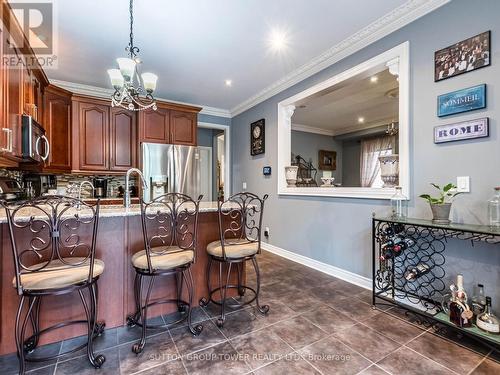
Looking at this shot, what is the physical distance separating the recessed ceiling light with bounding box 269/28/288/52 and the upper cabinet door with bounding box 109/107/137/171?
2.64m

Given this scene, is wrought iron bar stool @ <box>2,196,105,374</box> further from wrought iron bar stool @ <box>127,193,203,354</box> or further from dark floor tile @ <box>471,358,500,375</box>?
dark floor tile @ <box>471,358,500,375</box>

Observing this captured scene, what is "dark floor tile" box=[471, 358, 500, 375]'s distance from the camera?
4.91 ft

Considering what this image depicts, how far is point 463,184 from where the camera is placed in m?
1.98

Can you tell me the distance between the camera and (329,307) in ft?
7.57

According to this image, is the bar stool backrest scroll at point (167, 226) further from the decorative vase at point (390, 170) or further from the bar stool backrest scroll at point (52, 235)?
the decorative vase at point (390, 170)

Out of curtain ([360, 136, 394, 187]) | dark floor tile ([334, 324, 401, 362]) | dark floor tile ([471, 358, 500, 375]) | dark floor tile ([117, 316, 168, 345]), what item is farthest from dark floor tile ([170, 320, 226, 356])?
curtain ([360, 136, 394, 187])

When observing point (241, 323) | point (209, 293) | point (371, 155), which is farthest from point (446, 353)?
point (371, 155)

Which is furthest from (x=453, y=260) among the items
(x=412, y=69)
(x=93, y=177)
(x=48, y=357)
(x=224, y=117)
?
(x=93, y=177)

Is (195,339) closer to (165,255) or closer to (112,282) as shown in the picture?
(165,255)

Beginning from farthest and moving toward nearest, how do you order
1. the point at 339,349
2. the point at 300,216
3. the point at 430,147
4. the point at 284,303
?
1. the point at 300,216
2. the point at 284,303
3. the point at 430,147
4. the point at 339,349

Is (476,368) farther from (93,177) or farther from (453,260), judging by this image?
(93,177)

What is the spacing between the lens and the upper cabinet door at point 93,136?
3.91 metres

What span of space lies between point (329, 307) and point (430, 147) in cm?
168

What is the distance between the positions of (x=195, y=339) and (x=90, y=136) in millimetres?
3567
